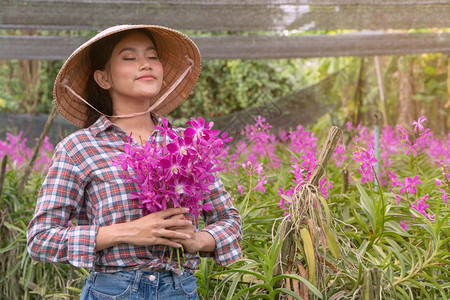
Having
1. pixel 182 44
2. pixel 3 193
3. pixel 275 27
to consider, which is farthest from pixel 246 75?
pixel 182 44

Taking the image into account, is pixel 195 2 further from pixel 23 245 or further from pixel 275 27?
pixel 23 245

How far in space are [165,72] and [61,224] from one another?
68 centimetres

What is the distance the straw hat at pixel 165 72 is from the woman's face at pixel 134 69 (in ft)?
0.20

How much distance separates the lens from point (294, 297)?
1942 millimetres

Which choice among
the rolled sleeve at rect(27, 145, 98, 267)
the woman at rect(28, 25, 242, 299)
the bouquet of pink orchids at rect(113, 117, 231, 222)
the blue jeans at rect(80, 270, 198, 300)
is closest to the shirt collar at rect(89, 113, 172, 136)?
the woman at rect(28, 25, 242, 299)

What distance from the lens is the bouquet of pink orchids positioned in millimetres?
1449

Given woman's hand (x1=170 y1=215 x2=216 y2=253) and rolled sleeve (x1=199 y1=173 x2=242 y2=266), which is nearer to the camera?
woman's hand (x1=170 y1=215 x2=216 y2=253)

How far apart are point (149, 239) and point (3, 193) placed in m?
2.17

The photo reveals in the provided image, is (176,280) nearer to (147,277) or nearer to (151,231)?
(147,277)

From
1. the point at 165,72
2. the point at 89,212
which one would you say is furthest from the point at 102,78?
the point at 89,212

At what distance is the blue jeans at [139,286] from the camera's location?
1577 mm

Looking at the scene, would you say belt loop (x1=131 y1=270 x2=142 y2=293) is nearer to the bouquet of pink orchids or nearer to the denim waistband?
the denim waistband

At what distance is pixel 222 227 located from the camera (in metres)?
1.73

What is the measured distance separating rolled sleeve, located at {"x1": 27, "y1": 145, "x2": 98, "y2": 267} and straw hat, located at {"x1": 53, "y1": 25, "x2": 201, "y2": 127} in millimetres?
275
